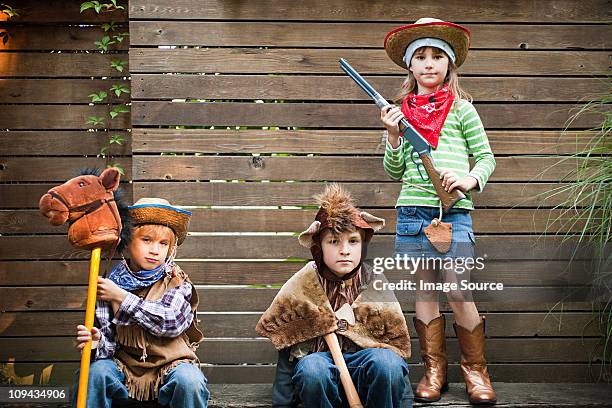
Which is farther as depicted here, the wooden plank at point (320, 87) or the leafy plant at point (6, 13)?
the leafy plant at point (6, 13)

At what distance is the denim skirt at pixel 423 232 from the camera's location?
135 inches

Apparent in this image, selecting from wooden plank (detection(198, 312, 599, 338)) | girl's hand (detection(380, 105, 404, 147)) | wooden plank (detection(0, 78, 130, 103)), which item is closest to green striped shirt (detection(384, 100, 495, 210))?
girl's hand (detection(380, 105, 404, 147))

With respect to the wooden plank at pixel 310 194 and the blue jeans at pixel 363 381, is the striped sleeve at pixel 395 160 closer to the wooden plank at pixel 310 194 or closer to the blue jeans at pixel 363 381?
the wooden plank at pixel 310 194

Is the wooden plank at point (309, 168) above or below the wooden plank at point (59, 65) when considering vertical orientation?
below

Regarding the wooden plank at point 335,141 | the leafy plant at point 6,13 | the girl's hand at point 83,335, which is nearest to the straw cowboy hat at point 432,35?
the wooden plank at point 335,141

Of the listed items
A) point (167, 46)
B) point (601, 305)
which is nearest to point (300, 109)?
point (167, 46)

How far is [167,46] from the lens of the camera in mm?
4094

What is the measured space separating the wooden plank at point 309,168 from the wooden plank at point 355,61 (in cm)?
45

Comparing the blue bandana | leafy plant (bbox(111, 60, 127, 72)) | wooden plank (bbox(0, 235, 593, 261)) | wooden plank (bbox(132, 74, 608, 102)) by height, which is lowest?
the blue bandana

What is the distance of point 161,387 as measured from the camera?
124 inches

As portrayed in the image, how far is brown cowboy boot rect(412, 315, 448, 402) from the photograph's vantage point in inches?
135

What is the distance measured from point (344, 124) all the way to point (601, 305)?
5.26 feet

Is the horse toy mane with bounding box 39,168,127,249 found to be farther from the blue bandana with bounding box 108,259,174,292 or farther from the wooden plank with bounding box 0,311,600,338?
the wooden plank with bounding box 0,311,600,338

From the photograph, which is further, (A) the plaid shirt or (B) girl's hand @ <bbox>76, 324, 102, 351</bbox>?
(A) the plaid shirt
